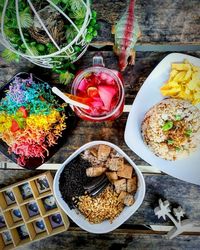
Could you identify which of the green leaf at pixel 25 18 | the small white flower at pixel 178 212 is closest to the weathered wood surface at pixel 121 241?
the small white flower at pixel 178 212

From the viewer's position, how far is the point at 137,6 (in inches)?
52.6

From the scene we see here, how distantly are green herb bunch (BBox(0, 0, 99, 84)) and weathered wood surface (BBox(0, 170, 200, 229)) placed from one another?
15.7 inches

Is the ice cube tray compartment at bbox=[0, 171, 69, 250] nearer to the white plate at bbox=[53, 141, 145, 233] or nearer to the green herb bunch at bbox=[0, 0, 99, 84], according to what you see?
the white plate at bbox=[53, 141, 145, 233]

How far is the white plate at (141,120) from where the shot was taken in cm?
133

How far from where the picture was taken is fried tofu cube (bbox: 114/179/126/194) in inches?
55.5

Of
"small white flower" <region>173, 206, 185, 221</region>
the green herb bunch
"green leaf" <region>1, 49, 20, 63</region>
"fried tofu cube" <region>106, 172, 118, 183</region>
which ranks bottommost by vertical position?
"small white flower" <region>173, 206, 185, 221</region>

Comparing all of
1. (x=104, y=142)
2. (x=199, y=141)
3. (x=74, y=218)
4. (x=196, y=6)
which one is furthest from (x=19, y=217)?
(x=196, y=6)

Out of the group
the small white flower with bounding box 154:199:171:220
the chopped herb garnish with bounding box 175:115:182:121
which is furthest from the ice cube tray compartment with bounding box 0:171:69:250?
the chopped herb garnish with bounding box 175:115:182:121

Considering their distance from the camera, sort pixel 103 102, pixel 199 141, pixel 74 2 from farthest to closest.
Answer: pixel 199 141 → pixel 103 102 → pixel 74 2

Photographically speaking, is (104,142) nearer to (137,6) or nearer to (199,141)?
(199,141)

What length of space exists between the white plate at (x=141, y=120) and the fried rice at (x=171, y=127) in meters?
0.03

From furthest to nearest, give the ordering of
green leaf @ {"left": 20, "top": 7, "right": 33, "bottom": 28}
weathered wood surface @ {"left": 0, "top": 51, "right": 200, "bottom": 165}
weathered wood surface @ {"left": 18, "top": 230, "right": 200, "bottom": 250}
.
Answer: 1. weathered wood surface @ {"left": 18, "top": 230, "right": 200, "bottom": 250}
2. weathered wood surface @ {"left": 0, "top": 51, "right": 200, "bottom": 165}
3. green leaf @ {"left": 20, "top": 7, "right": 33, "bottom": 28}

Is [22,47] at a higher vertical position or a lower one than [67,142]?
higher

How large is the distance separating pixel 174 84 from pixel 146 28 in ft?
0.62
